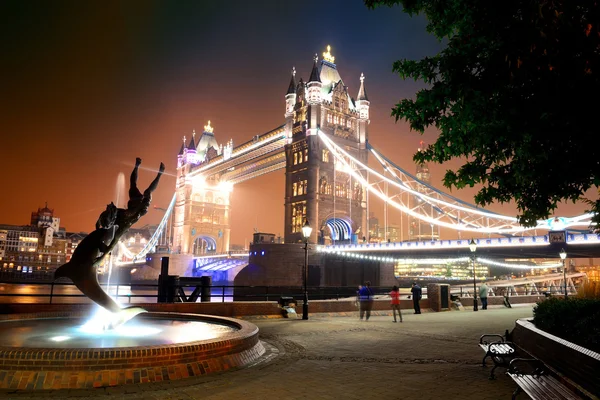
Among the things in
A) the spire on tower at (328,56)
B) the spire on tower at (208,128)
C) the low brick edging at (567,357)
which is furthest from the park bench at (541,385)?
the spire on tower at (208,128)

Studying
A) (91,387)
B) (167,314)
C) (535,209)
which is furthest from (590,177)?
(167,314)

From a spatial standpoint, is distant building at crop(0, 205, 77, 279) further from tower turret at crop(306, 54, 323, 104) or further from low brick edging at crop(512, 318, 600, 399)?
low brick edging at crop(512, 318, 600, 399)

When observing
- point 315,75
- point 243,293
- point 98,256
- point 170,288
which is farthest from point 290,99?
point 98,256

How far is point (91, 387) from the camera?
668 centimetres

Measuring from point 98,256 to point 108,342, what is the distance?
1.90 m

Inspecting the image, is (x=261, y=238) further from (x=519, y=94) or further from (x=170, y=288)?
(x=519, y=94)

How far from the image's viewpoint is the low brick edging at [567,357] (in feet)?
17.3

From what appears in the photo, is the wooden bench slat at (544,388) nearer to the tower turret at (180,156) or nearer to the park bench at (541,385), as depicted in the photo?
the park bench at (541,385)

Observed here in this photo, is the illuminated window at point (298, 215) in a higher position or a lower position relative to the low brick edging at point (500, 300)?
higher

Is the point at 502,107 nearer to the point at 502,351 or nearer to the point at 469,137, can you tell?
the point at 469,137

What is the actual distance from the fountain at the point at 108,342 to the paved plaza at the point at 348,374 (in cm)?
26

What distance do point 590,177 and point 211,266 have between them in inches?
3006

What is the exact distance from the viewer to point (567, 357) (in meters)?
6.21

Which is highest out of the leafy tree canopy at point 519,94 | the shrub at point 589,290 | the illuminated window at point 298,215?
the illuminated window at point 298,215
